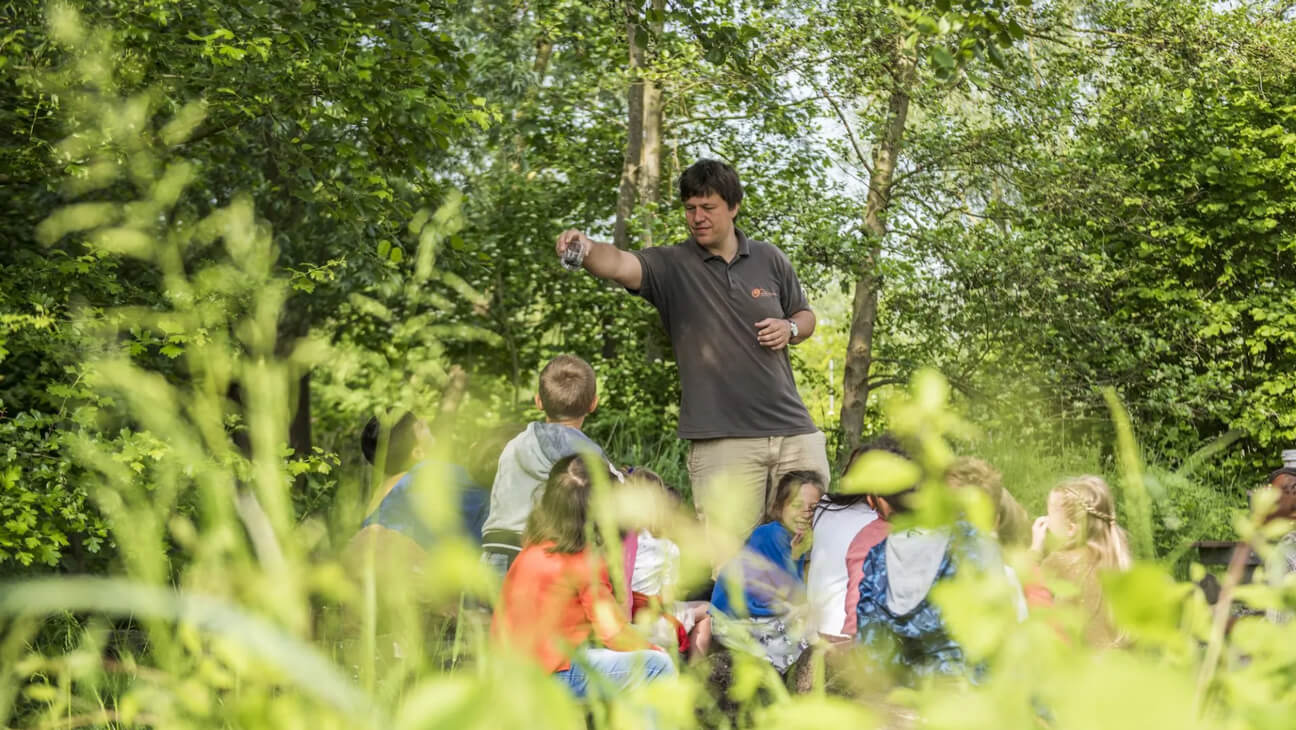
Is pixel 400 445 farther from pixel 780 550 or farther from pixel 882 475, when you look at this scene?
pixel 882 475

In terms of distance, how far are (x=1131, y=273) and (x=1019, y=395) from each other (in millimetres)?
2085

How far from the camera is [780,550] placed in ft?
13.6

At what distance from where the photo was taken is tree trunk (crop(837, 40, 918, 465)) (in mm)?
9961

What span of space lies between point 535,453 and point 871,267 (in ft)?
21.0

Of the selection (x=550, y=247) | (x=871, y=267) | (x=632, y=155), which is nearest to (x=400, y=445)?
(x=871, y=267)

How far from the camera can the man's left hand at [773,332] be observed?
3902mm

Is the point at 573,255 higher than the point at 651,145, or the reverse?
the point at 651,145

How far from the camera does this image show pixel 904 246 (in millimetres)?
10188

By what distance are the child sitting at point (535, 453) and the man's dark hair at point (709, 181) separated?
71cm

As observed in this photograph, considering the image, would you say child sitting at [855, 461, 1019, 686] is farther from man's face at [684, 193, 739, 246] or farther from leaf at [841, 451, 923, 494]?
leaf at [841, 451, 923, 494]

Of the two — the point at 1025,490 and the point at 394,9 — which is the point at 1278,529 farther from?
the point at 1025,490

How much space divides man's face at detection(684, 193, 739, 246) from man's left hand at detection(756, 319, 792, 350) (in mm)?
364

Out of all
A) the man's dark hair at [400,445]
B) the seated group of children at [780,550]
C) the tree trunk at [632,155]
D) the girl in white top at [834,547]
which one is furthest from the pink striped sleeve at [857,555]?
the tree trunk at [632,155]

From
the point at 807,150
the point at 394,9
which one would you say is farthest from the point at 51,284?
the point at 807,150
